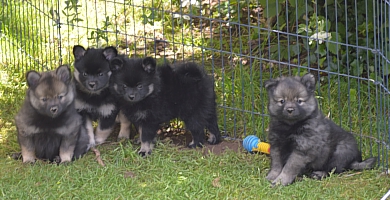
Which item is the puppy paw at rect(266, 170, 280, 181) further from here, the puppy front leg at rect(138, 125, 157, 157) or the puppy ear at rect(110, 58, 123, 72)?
the puppy ear at rect(110, 58, 123, 72)

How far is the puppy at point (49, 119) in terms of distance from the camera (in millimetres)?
6703

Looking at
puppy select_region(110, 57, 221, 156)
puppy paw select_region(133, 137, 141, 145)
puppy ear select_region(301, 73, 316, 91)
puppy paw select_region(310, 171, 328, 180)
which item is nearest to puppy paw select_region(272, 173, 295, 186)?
puppy paw select_region(310, 171, 328, 180)

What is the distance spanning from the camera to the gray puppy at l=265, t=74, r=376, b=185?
20.8ft

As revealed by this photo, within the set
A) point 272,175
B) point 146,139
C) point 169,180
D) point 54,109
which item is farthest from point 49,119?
point 272,175

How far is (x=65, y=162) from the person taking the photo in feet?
22.8

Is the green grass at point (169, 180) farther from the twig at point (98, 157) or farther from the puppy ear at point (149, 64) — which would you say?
the puppy ear at point (149, 64)

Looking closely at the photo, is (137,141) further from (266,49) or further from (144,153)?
(266,49)

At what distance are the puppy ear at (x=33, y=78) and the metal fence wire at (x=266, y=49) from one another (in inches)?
50.7

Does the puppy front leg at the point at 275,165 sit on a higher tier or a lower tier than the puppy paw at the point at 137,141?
higher

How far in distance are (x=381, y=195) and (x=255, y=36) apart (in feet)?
11.5

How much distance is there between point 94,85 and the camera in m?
7.20

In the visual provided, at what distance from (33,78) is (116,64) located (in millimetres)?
898

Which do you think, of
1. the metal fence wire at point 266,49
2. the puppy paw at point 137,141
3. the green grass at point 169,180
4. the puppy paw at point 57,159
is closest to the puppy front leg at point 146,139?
the green grass at point 169,180

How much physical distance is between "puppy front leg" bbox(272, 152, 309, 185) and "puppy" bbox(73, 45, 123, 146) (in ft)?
6.57
